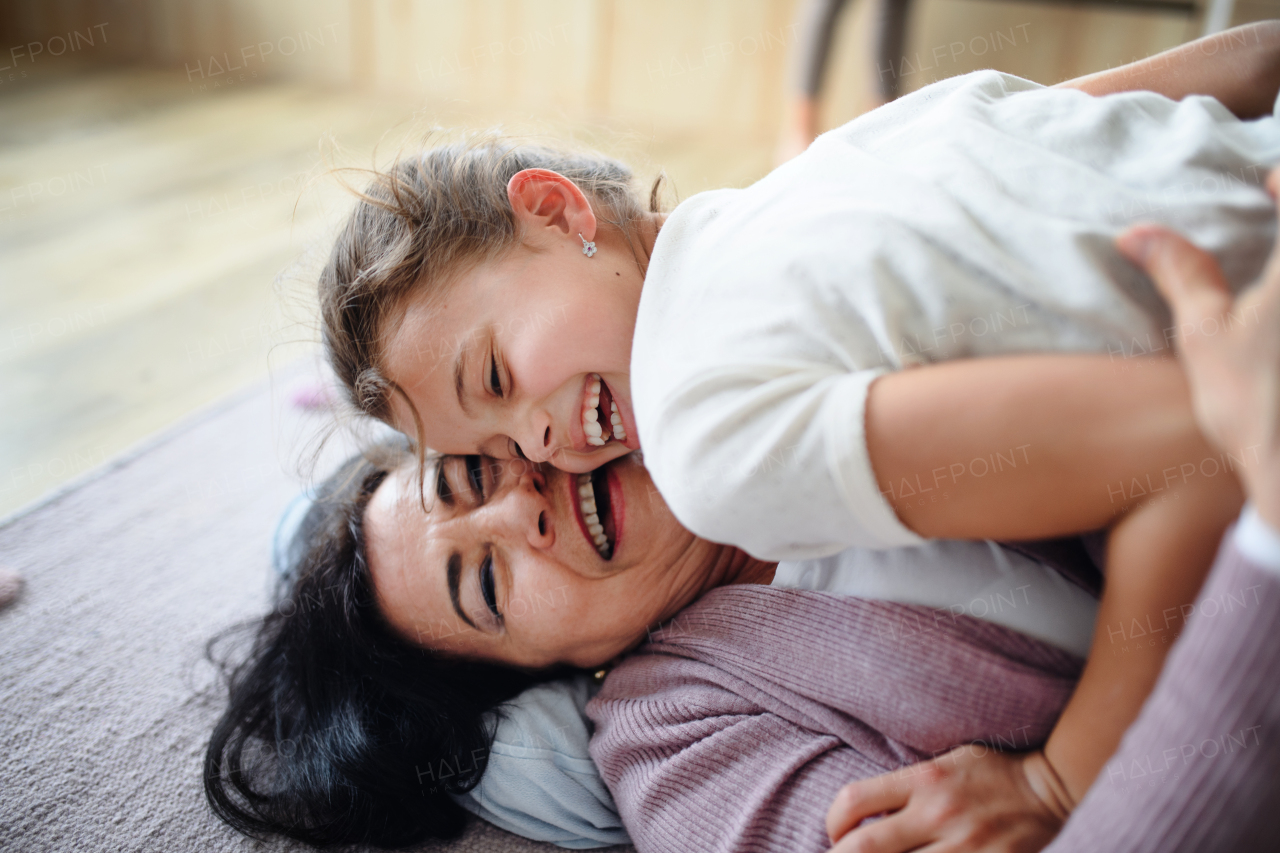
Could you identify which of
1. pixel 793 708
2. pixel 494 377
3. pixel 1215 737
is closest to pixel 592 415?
pixel 494 377

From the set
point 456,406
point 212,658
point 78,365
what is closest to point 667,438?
point 456,406

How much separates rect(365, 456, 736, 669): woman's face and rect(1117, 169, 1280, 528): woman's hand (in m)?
0.61

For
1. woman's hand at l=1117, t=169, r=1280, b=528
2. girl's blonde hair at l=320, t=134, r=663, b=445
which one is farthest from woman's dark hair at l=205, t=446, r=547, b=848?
woman's hand at l=1117, t=169, r=1280, b=528

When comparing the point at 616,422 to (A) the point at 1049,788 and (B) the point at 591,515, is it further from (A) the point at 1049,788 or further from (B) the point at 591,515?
(A) the point at 1049,788

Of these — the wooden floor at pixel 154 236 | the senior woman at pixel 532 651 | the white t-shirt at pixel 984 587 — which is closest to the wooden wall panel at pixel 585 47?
the wooden floor at pixel 154 236

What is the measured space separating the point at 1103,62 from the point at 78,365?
296 centimetres

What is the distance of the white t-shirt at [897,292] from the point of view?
711 millimetres

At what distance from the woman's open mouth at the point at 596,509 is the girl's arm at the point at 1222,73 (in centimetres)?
68

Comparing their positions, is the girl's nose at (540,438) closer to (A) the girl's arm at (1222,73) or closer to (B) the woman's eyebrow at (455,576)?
(B) the woman's eyebrow at (455,576)

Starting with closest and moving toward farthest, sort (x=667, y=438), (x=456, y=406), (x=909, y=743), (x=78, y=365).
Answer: (x=667, y=438)
(x=909, y=743)
(x=456, y=406)
(x=78, y=365)

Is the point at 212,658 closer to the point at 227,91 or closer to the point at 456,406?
the point at 456,406

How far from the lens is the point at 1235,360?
1.95 feet

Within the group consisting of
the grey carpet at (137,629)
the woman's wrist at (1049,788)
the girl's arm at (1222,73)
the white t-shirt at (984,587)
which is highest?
the girl's arm at (1222,73)

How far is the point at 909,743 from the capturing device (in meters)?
0.88
